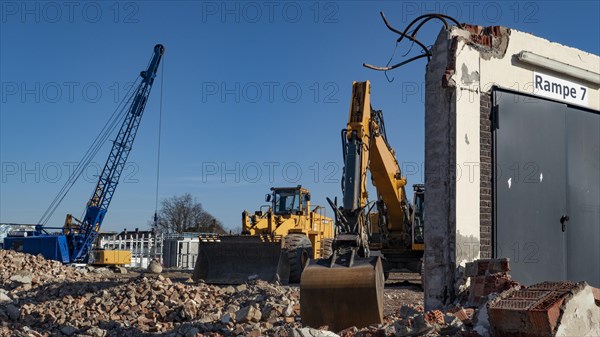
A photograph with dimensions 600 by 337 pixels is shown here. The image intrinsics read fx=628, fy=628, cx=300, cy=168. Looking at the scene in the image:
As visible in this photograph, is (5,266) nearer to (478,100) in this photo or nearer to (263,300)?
(263,300)

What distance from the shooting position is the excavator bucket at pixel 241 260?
1869 centimetres

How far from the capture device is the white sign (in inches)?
331

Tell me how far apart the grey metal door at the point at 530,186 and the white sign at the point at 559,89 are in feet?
0.53

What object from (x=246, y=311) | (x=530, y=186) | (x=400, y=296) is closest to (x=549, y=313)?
(x=530, y=186)

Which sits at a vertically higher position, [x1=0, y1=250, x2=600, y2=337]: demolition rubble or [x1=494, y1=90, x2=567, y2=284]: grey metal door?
[x1=494, y1=90, x2=567, y2=284]: grey metal door

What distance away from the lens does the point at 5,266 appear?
2172 centimetres

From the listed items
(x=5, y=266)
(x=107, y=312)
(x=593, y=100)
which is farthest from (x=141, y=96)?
(x=593, y=100)

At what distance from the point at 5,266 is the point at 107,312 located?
11423mm

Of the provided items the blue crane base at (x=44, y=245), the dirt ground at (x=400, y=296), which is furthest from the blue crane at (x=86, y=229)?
the dirt ground at (x=400, y=296)

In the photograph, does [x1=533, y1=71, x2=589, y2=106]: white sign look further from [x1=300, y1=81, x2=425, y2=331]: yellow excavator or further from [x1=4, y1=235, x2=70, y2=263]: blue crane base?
[x1=4, y1=235, x2=70, y2=263]: blue crane base

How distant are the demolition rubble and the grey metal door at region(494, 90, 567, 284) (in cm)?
109

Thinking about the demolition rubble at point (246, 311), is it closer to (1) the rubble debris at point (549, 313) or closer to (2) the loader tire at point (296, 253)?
(1) the rubble debris at point (549, 313)

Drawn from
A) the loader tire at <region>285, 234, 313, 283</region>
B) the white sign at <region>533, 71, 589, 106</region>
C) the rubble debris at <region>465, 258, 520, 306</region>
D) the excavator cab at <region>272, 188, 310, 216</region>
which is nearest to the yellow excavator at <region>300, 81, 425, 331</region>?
the rubble debris at <region>465, 258, 520, 306</region>

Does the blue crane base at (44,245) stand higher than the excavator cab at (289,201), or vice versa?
the excavator cab at (289,201)
